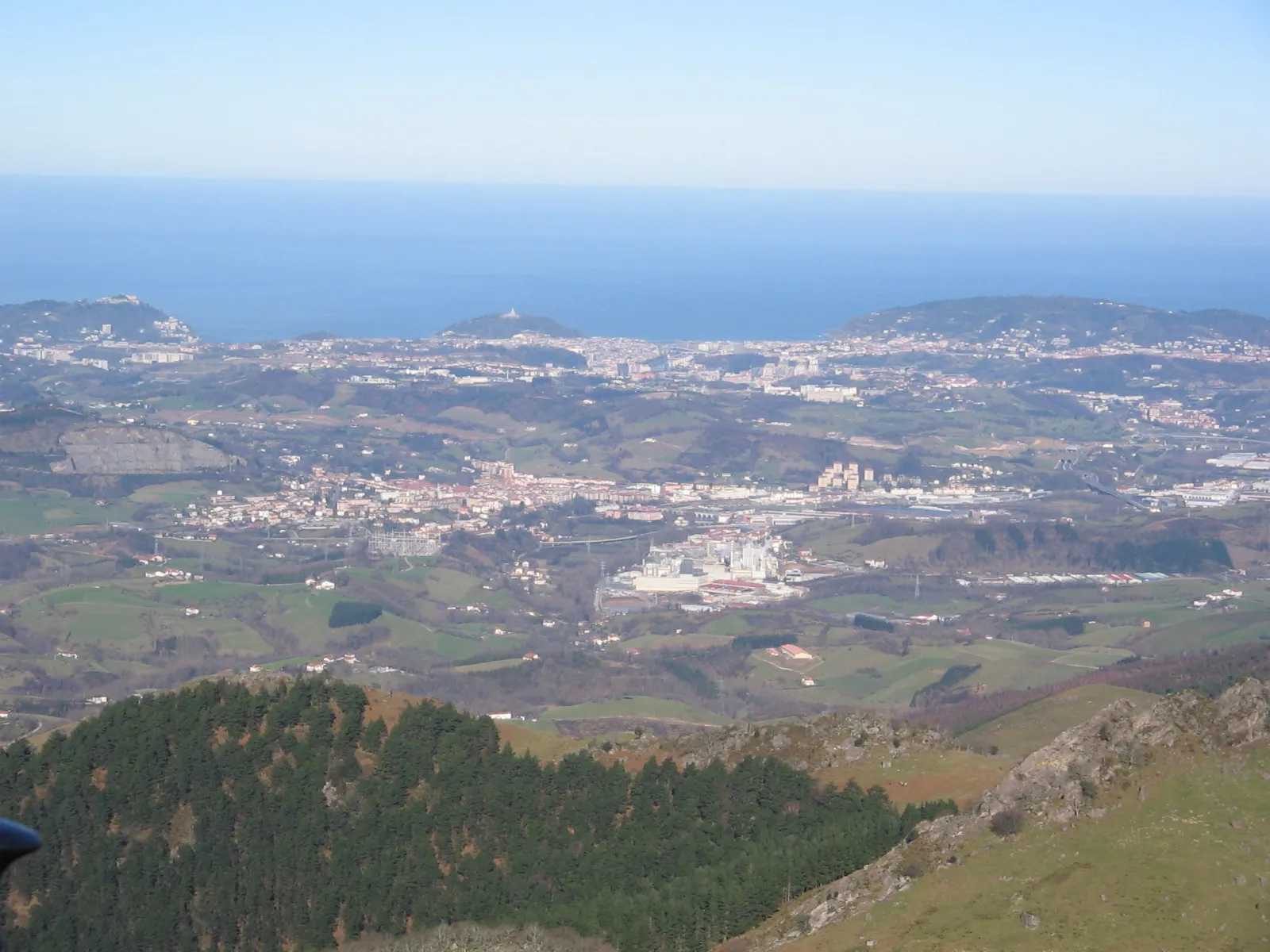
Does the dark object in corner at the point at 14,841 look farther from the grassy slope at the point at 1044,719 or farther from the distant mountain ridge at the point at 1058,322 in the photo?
the distant mountain ridge at the point at 1058,322

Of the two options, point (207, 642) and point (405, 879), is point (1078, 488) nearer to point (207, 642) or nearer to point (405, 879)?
point (207, 642)

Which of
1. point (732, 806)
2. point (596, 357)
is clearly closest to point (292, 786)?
point (732, 806)

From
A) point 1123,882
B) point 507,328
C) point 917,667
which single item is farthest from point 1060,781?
point 507,328

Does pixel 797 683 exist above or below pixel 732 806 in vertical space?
below

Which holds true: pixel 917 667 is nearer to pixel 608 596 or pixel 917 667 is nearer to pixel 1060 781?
pixel 608 596

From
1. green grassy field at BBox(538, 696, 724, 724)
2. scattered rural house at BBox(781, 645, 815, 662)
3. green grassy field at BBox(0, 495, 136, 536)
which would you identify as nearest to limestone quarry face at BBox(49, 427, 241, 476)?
green grassy field at BBox(0, 495, 136, 536)
